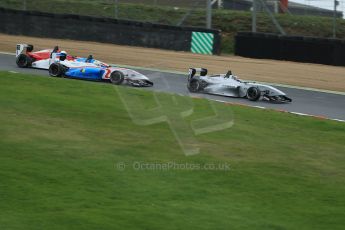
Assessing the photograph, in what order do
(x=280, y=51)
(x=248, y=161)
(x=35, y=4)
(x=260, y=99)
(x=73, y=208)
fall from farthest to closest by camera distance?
(x=35, y=4), (x=280, y=51), (x=260, y=99), (x=248, y=161), (x=73, y=208)

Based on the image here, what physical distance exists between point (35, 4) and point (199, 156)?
28.6m

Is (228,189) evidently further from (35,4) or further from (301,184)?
(35,4)

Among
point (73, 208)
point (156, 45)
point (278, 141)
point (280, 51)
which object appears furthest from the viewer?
point (156, 45)

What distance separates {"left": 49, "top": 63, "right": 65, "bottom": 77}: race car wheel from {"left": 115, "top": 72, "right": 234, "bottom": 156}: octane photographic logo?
315 cm

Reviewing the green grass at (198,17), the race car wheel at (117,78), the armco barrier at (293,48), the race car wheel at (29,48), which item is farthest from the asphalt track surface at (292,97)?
the green grass at (198,17)

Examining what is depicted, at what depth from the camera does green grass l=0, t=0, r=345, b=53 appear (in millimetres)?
34219

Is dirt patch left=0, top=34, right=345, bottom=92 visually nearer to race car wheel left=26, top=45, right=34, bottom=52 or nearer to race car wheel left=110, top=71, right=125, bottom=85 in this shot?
race car wheel left=26, top=45, right=34, bottom=52

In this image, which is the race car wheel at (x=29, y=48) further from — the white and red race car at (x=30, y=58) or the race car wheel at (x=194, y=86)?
the race car wheel at (x=194, y=86)

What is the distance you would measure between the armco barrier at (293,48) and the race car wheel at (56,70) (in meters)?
9.57

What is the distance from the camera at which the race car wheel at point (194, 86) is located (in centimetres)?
1977

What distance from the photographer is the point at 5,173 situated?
10008 mm

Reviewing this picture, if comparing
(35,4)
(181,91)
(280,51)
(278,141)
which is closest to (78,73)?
(181,91)

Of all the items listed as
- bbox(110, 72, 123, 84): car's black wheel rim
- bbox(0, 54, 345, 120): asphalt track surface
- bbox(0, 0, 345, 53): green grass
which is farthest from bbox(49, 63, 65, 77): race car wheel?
bbox(0, 0, 345, 53): green grass

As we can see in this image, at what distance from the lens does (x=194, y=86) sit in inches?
779
